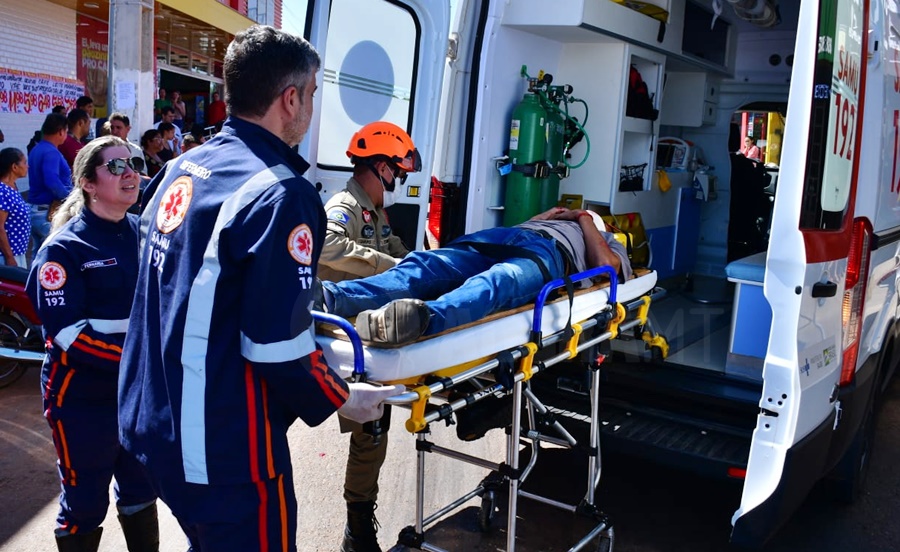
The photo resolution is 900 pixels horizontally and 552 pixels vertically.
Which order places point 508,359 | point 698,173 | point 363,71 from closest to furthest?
point 508,359 < point 363,71 < point 698,173

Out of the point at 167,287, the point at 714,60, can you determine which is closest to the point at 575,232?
the point at 167,287

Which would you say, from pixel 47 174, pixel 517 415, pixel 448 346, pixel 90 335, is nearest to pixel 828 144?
pixel 517 415

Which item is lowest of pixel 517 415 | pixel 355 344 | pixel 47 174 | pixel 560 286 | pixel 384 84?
pixel 517 415

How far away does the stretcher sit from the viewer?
2.48m

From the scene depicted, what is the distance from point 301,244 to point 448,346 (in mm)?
810

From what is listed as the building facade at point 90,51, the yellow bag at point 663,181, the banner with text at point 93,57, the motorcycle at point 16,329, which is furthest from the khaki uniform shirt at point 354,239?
the banner with text at point 93,57

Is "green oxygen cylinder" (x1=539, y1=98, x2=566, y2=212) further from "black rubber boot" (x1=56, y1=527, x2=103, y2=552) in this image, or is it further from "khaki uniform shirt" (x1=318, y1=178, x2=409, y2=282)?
"black rubber boot" (x1=56, y1=527, x2=103, y2=552)

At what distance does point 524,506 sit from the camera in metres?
4.18

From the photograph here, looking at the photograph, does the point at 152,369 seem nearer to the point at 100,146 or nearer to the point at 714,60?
the point at 100,146

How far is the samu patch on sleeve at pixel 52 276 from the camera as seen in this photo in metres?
2.79

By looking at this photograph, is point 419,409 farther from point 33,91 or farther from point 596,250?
point 33,91

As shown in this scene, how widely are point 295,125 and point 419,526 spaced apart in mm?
1899

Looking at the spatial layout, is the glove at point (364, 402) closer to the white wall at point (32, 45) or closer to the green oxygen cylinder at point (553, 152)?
the green oxygen cylinder at point (553, 152)

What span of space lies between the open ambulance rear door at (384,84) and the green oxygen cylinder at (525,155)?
48 cm
